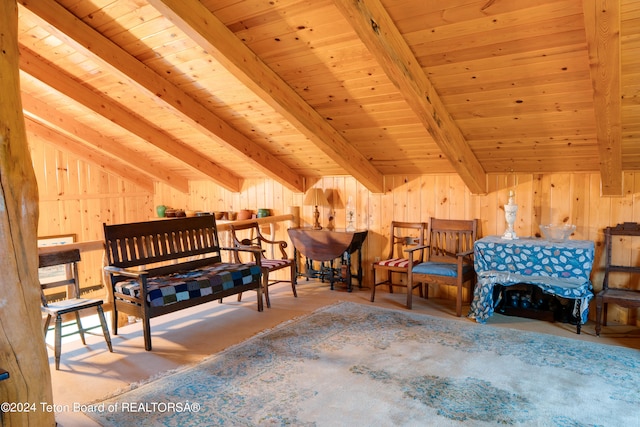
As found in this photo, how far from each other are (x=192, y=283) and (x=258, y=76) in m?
1.56

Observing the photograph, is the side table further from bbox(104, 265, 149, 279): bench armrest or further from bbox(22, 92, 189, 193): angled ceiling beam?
bbox(22, 92, 189, 193): angled ceiling beam

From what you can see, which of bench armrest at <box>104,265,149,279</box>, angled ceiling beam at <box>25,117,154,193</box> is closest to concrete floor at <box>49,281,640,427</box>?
bench armrest at <box>104,265,149,279</box>

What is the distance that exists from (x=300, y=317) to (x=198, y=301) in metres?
0.87

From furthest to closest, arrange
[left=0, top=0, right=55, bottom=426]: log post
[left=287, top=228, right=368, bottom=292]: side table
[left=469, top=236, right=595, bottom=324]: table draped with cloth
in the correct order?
[left=287, top=228, right=368, bottom=292]: side table
[left=469, top=236, right=595, bottom=324]: table draped with cloth
[left=0, top=0, right=55, bottom=426]: log post

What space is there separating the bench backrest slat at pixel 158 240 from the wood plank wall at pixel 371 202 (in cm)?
154

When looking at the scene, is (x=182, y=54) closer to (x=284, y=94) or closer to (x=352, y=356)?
(x=284, y=94)

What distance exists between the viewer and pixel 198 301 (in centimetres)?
316

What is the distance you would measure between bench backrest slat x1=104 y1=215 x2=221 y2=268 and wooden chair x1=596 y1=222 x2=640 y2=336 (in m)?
3.09

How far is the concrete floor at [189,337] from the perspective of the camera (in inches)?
96.4

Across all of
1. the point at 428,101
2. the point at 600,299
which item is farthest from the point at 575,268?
the point at 428,101

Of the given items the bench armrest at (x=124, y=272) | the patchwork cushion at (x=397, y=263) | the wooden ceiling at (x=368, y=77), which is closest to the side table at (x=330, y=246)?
the patchwork cushion at (x=397, y=263)

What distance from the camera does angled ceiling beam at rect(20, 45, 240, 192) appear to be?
3.60m

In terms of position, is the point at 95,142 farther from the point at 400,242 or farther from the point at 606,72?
the point at 606,72

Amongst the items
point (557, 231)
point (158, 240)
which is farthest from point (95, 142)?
point (557, 231)
